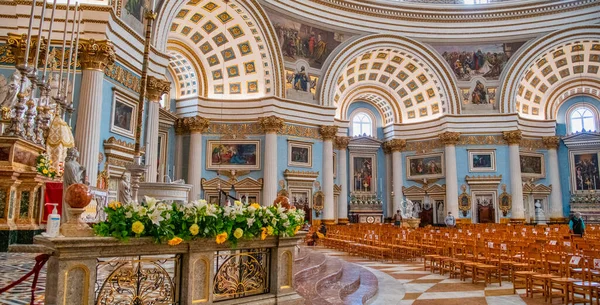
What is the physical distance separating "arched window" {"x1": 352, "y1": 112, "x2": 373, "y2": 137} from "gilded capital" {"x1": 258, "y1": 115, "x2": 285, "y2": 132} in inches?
453

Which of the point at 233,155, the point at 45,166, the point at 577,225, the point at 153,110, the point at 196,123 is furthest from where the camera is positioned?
the point at 233,155

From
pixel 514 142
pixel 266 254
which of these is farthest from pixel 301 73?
pixel 266 254

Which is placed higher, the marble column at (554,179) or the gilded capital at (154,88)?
the gilded capital at (154,88)

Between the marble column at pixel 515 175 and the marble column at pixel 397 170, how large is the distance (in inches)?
280

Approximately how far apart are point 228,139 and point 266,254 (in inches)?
769

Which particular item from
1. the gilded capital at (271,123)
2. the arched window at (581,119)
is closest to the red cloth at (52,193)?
the gilded capital at (271,123)

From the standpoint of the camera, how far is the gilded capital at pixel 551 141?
30.7 meters

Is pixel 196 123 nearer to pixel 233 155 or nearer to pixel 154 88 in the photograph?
pixel 233 155

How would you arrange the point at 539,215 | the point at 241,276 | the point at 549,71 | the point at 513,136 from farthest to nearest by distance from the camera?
1. the point at 549,71
2. the point at 539,215
3. the point at 513,136
4. the point at 241,276

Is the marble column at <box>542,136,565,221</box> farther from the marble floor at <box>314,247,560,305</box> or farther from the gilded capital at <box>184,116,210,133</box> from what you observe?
the marble floor at <box>314,247,560,305</box>

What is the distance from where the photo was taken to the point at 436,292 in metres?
8.24

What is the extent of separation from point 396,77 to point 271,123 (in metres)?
12.9

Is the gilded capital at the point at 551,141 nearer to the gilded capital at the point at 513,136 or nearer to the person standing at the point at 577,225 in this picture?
the gilded capital at the point at 513,136

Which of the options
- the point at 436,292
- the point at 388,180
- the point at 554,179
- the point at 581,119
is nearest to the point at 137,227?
the point at 436,292
